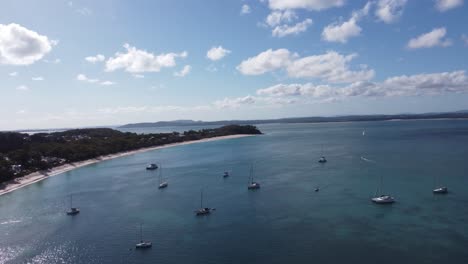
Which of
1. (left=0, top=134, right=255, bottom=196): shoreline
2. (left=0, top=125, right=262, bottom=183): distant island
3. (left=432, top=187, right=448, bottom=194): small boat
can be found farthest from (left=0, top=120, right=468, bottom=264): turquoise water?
(left=0, top=125, right=262, bottom=183): distant island

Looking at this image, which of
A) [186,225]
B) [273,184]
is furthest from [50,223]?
[273,184]

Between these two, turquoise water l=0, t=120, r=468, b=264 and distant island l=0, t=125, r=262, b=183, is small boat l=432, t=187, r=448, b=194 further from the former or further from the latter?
distant island l=0, t=125, r=262, b=183

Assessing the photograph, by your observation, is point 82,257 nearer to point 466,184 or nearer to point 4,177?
point 4,177

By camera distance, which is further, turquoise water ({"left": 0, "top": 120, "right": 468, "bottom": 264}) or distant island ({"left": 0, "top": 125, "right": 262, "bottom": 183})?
distant island ({"left": 0, "top": 125, "right": 262, "bottom": 183})

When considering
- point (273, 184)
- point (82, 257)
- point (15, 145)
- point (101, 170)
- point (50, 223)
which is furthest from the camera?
point (15, 145)

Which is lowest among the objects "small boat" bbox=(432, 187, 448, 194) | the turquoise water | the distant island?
the turquoise water

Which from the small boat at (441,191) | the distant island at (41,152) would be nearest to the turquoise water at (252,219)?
the small boat at (441,191)

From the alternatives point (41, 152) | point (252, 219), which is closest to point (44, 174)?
point (41, 152)

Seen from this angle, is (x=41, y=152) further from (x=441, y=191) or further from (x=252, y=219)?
(x=441, y=191)
